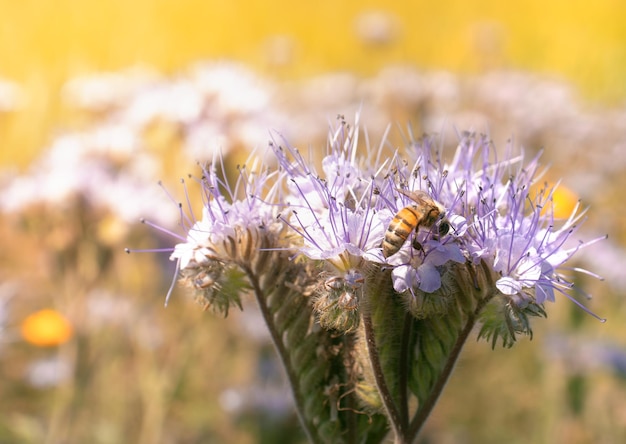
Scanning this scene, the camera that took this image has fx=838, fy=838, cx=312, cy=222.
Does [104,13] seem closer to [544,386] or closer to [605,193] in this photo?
[605,193]

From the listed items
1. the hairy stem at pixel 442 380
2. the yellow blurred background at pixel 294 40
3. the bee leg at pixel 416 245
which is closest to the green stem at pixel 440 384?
the hairy stem at pixel 442 380

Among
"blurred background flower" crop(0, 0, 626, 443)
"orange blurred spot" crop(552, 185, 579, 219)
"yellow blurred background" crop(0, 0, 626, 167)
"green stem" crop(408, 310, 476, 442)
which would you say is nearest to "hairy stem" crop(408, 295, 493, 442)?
"green stem" crop(408, 310, 476, 442)

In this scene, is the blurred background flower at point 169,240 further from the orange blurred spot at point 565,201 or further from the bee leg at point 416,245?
the bee leg at point 416,245

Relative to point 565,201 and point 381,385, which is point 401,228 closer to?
point 381,385

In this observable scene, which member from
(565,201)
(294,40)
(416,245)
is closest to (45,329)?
(565,201)

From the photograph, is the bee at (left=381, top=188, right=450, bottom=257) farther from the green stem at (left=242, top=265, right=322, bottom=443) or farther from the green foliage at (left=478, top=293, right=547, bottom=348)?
the green stem at (left=242, top=265, right=322, bottom=443)
